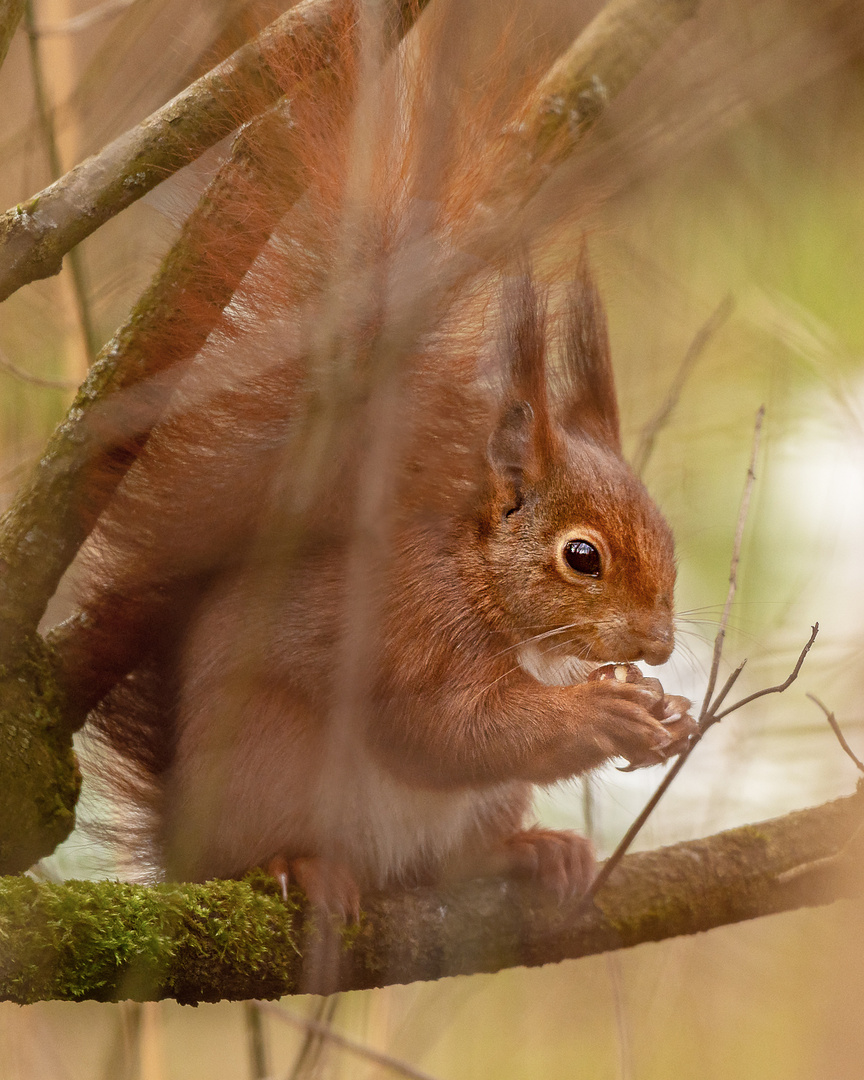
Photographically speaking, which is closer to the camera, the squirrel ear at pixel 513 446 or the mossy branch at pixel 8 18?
the mossy branch at pixel 8 18

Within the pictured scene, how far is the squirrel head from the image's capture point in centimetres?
169

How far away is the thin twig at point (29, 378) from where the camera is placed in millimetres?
1724

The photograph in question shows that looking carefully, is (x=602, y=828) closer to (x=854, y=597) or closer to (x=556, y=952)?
(x=556, y=952)

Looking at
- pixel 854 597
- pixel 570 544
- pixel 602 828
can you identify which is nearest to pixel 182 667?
pixel 570 544

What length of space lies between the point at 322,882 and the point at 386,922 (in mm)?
124

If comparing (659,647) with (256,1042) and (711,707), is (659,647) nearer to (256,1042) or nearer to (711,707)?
(711,707)

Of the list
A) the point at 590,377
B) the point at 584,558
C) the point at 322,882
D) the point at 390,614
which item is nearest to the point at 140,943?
the point at 322,882

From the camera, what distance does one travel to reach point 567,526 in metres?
1.78

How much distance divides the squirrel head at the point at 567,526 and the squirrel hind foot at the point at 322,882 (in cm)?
52

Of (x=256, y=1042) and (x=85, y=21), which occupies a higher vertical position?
(x=85, y=21)

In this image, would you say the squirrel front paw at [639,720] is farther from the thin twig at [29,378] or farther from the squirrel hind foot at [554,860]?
the thin twig at [29,378]

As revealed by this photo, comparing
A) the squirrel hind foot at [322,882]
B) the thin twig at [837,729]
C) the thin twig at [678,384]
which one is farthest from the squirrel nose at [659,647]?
the squirrel hind foot at [322,882]

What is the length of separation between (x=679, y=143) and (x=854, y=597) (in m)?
0.94

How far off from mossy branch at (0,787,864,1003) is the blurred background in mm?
69
